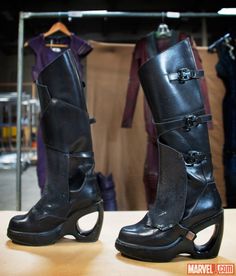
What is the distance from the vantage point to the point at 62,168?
768mm

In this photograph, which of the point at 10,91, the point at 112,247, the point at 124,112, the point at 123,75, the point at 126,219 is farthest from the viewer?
the point at 10,91

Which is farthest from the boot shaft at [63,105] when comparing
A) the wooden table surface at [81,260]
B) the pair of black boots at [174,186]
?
the wooden table surface at [81,260]

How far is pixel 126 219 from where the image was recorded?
3.33ft

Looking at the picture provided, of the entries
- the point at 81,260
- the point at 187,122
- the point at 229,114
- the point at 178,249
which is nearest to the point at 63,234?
the point at 81,260

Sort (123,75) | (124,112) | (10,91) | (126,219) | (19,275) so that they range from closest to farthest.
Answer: (19,275) < (126,219) < (124,112) < (123,75) < (10,91)

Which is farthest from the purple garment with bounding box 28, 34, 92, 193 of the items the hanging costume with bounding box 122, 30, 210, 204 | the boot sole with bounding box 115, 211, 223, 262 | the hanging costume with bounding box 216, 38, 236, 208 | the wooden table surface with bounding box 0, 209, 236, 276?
the boot sole with bounding box 115, 211, 223, 262

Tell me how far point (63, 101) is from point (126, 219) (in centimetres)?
44

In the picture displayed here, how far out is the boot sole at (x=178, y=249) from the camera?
65 cm

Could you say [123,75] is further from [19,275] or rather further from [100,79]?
[19,275]

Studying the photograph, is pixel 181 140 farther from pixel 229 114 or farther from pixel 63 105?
pixel 229 114

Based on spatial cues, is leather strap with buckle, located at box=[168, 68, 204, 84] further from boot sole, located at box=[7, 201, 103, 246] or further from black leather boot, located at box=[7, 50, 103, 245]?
boot sole, located at box=[7, 201, 103, 246]

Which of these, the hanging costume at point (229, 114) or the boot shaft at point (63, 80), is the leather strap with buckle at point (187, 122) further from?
the hanging costume at point (229, 114)

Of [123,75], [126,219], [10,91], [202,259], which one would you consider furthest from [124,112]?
[10,91]

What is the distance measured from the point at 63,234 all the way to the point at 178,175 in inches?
12.1
